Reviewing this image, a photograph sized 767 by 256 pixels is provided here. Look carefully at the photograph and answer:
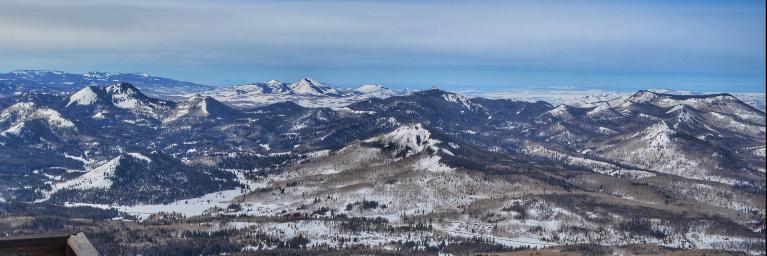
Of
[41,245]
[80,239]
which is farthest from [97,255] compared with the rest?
[41,245]

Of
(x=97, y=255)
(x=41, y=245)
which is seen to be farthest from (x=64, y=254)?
(x=97, y=255)

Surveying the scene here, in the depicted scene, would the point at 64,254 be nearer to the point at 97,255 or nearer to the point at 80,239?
the point at 80,239

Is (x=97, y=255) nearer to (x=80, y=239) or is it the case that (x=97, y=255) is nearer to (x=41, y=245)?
(x=80, y=239)

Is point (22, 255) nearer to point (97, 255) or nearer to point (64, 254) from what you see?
point (64, 254)

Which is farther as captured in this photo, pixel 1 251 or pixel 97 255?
pixel 1 251
